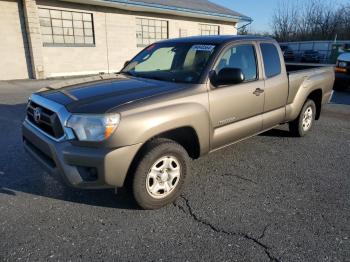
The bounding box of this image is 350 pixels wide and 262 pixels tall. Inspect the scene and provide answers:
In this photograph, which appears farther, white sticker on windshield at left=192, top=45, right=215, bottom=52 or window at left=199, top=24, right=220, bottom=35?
window at left=199, top=24, right=220, bottom=35

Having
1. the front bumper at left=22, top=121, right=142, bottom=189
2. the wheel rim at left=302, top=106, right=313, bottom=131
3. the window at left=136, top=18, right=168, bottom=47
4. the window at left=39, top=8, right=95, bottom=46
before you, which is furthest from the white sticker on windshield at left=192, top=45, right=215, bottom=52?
the window at left=136, top=18, right=168, bottom=47

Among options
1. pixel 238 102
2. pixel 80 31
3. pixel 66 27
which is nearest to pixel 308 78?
pixel 238 102

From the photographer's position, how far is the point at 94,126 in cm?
284

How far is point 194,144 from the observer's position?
3.66 metres

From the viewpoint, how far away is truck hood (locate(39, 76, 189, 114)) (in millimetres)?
2965

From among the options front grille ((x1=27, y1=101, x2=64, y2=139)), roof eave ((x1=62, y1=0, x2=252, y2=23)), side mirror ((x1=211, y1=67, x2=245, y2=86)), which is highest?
roof eave ((x1=62, y1=0, x2=252, y2=23))

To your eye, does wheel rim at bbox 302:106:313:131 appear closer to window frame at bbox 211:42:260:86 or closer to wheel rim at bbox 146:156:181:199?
window frame at bbox 211:42:260:86

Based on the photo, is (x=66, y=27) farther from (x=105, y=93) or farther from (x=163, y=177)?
(x=163, y=177)

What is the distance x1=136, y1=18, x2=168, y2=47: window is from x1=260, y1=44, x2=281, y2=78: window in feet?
43.8

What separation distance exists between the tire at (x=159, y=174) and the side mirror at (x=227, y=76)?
0.97 m

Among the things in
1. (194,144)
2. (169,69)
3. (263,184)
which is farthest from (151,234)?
(169,69)

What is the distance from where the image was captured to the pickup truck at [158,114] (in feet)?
9.43

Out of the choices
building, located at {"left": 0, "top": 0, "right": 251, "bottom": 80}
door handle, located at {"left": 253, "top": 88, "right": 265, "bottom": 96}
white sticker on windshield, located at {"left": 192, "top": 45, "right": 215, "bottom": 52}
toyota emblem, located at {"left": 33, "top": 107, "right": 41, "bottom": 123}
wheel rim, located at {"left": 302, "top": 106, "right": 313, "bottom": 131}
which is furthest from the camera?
building, located at {"left": 0, "top": 0, "right": 251, "bottom": 80}

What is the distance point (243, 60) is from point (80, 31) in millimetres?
12455
